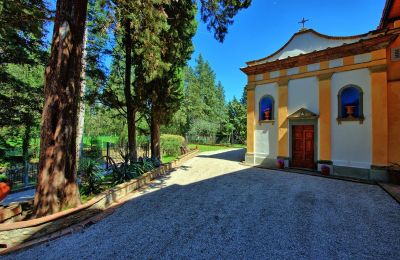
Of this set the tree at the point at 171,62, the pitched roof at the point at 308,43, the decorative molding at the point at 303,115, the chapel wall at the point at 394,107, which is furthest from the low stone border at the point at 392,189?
the tree at the point at 171,62

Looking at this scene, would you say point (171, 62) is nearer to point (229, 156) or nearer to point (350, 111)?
point (350, 111)

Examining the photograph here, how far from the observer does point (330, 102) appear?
9.73 m

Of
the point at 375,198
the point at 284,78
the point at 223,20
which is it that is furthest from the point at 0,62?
the point at 375,198

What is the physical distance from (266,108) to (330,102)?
10.5 ft

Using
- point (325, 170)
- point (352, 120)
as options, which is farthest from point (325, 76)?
point (325, 170)

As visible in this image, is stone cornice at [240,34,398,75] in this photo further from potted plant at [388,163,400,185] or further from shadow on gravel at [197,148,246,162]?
shadow on gravel at [197,148,246,162]

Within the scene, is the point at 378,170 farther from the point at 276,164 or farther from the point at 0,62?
the point at 0,62

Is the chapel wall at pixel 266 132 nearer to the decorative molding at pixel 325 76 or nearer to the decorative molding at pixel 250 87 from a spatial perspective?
the decorative molding at pixel 250 87

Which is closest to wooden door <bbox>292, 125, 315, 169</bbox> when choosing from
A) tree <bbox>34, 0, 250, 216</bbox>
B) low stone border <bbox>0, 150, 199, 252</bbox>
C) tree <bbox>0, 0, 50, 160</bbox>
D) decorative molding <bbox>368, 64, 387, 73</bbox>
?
decorative molding <bbox>368, 64, 387, 73</bbox>

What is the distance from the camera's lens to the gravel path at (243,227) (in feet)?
11.1

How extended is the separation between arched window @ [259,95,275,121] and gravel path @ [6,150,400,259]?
5.51 meters

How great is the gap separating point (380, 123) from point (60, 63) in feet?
36.3

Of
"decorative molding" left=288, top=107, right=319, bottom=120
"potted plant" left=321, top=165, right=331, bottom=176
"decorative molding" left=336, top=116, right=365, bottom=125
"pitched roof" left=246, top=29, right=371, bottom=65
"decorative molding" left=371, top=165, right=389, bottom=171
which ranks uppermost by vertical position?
"pitched roof" left=246, top=29, right=371, bottom=65

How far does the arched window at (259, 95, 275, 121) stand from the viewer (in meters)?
11.8
